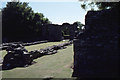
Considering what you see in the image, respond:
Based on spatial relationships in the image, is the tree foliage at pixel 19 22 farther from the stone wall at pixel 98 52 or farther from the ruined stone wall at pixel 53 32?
the stone wall at pixel 98 52

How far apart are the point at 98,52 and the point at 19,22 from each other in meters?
33.4

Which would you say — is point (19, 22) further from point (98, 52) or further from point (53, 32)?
point (98, 52)

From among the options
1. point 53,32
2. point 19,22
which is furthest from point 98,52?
point 19,22

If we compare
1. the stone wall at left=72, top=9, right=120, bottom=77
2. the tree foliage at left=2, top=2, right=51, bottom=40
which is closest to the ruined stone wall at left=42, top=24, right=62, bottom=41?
the tree foliage at left=2, top=2, right=51, bottom=40

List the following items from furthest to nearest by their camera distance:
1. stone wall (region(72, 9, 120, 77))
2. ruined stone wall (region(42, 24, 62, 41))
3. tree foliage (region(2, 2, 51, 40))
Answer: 1. ruined stone wall (region(42, 24, 62, 41))
2. tree foliage (region(2, 2, 51, 40))
3. stone wall (region(72, 9, 120, 77))

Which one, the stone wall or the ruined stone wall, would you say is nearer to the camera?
the stone wall

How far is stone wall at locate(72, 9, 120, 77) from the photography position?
7.93 meters

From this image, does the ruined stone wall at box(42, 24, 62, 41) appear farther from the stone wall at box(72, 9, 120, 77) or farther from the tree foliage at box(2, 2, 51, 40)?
the stone wall at box(72, 9, 120, 77)

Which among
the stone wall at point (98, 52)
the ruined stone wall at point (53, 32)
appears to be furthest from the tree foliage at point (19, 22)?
the stone wall at point (98, 52)

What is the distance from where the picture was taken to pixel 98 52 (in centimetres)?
813

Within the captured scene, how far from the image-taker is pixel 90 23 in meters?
9.20

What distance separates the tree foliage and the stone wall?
3176 cm

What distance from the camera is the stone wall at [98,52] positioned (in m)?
7.93

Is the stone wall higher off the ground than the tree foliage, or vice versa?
the tree foliage
